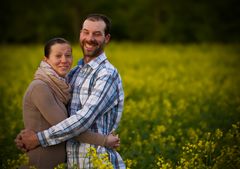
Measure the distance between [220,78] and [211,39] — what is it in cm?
2521

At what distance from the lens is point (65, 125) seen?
4762 millimetres

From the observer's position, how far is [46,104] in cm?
482

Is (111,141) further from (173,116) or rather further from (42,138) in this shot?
(173,116)

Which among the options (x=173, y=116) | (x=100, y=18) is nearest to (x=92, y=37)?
(x=100, y=18)

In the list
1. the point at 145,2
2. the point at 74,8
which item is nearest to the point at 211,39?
the point at 145,2

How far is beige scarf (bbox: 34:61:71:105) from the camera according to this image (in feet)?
16.3

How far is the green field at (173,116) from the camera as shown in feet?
19.1

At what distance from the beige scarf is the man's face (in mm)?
368

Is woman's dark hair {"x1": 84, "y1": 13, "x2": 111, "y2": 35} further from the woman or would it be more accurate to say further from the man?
the woman

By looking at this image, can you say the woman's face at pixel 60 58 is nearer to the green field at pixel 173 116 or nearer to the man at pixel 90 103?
the man at pixel 90 103

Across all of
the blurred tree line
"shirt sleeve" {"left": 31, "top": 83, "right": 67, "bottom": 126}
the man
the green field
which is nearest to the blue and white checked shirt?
the man

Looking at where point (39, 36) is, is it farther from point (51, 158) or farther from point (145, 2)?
point (51, 158)

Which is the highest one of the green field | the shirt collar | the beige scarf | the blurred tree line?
the blurred tree line

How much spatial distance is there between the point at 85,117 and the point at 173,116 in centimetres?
485
